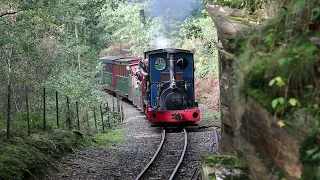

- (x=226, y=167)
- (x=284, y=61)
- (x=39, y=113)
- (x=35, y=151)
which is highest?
(x=284, y=61)

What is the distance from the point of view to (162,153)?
1365 cm

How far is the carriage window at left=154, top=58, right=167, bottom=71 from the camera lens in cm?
1830

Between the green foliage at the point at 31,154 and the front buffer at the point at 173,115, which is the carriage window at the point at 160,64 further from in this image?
the green foliage at the point at 31,154

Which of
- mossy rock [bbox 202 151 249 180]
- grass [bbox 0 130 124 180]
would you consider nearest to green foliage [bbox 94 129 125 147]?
grass [bbox 0 130 124 180]

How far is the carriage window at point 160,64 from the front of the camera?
1830cm

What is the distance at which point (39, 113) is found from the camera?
15.0 metres

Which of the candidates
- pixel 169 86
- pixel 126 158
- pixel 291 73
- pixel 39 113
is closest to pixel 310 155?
pixel 291 73

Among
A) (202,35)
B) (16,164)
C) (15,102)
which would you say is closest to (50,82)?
(15,102)

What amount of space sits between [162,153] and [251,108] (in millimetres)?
9401

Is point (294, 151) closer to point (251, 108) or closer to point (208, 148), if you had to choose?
point (251, 108)

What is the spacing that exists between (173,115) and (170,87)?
3.43 feet

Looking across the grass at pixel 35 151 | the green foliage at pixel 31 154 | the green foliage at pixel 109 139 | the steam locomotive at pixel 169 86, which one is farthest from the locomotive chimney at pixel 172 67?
the green foliage at pixel 31 154

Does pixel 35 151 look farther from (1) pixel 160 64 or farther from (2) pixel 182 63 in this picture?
(2) pixel 182 63

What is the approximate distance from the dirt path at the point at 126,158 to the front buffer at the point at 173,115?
1.96 ft
